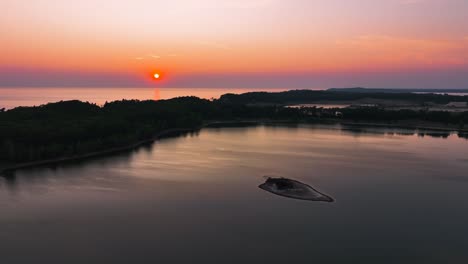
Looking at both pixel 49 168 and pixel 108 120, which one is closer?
pixel 49 168

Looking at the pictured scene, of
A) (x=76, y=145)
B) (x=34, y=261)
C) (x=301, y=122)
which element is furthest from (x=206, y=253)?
(x=301, y=122)

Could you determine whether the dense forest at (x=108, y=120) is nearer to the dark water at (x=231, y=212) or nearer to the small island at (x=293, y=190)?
the dark water at (x=231, y=212)

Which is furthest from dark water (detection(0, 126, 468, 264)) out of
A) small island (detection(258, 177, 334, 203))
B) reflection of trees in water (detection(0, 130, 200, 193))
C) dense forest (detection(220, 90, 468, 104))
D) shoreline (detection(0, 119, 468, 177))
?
dense forest (detection(220, 90, 468, 104))

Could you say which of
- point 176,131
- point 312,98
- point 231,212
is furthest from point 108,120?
point 312,98

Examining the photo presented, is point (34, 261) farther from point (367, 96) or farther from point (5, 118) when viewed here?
point (367, 96)

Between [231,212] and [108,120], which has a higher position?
[108,120]

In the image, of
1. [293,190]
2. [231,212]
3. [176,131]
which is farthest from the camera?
[176,131]

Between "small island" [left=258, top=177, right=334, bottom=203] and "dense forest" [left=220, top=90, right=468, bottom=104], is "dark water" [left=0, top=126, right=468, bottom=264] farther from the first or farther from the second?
"dense forest" [left=220, top=90, right=468, bottom=104]

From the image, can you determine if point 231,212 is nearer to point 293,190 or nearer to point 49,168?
point 293,190
